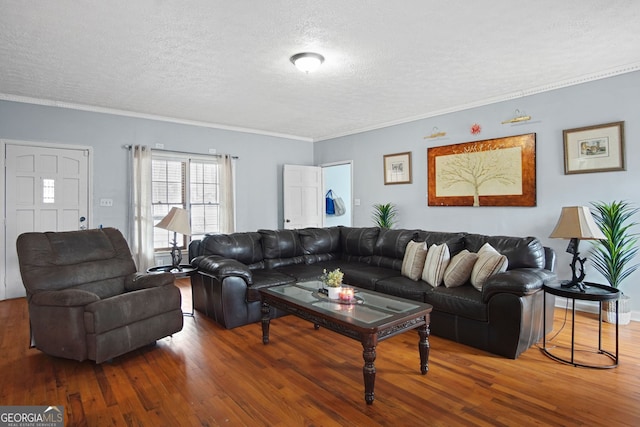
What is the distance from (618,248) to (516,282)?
1.77 m

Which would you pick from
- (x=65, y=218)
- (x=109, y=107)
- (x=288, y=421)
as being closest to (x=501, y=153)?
(x=288, y=421)

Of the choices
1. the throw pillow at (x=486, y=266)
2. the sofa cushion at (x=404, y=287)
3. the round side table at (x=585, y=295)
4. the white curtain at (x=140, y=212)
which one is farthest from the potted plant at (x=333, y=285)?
the white curtain at (x=140, y=212)

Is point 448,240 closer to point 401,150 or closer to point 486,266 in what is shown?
point 486,266

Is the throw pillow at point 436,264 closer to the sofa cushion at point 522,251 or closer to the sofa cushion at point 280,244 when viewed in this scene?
the sofa cushion at point 522,251

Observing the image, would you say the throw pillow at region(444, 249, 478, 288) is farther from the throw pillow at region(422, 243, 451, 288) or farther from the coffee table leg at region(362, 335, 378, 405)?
the coffee table leg at region(362, 335, 378, 405)

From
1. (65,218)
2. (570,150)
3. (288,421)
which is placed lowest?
(288,421)

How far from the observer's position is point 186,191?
240 inches

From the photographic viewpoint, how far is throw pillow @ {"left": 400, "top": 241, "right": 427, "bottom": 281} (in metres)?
3.72

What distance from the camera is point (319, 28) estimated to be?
2889mm

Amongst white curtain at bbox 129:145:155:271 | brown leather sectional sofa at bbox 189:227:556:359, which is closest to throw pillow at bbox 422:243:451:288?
brown leather sectional sofa at bbox 189:227:556:359

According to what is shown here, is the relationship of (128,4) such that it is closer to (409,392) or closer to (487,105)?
(409,392)

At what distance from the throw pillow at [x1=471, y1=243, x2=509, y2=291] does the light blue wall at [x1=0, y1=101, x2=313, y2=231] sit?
4.47m

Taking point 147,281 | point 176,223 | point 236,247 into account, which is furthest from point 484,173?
point 147,281

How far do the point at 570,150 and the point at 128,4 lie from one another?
461 centimetres
